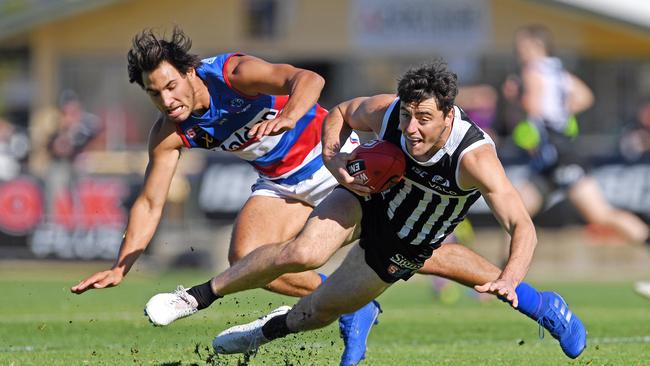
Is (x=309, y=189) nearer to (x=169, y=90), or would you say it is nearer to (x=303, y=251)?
(x=169, y=90)

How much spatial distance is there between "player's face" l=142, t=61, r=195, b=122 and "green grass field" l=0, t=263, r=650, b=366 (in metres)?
1.31

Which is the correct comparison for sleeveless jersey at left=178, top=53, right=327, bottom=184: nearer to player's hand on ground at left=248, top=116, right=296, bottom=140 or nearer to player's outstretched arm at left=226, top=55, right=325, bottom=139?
player's outstretched arm at left=226, top=55, right=325, bottom=139

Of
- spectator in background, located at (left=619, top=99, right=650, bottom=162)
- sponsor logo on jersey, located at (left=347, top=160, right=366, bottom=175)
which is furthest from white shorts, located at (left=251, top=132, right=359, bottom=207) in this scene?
spectator in background, located at (left=619, top=99, right=650, bottom=162)

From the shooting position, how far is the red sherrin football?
20.6 ft

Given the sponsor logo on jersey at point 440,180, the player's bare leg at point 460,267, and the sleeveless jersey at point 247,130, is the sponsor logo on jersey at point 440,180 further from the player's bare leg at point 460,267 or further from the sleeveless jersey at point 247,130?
the sleeveless jersey at point 247,130

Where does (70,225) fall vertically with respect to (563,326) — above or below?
below

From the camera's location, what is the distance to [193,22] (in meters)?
24.2

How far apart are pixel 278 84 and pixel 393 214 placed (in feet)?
3.25

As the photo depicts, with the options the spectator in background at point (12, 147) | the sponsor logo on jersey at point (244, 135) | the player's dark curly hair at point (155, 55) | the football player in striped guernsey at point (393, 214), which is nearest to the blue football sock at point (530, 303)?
the football player in striped guernsey at point (393, 214)

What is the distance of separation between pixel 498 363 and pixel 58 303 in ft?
20.2

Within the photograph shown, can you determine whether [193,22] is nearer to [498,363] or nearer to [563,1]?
[563,1]

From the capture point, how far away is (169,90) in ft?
22.9

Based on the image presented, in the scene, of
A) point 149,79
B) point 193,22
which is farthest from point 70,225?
point 149,79

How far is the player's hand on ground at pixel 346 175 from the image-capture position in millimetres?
6410
